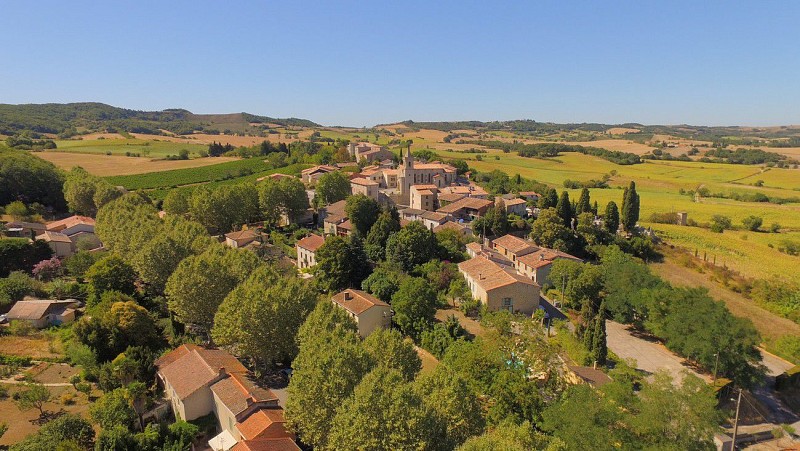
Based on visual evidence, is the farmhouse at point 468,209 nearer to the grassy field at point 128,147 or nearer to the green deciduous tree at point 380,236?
the green deciduous tree at point 380,236

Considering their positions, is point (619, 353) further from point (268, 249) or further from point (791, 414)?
point (268, 249)

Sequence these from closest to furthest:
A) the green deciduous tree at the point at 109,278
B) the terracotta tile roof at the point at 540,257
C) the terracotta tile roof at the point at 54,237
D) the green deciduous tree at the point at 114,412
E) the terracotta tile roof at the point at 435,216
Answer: the green deciduous tree at the point at 114,412, the green deciduous tree at the point at 109,278, the terracotta tile roof at the point at 540,257, the terracotta tile roof at the point at 54,237, the terracotta tile roof at the point at 435,216

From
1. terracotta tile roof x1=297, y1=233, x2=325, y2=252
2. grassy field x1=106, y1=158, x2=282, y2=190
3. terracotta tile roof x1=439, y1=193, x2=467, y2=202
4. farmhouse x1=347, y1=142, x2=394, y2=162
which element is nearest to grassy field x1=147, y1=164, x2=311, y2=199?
grassy field x1=106, y1=158, x2=282, y2=190

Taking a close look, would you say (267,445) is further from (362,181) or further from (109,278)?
(362,181)

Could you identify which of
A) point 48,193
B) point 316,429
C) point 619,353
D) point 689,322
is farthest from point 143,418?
point 48,193

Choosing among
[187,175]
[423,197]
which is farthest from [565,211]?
[187,175]

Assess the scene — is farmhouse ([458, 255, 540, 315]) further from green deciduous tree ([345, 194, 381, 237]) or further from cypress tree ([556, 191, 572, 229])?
cypress tree ([556, 191, 572, 229])

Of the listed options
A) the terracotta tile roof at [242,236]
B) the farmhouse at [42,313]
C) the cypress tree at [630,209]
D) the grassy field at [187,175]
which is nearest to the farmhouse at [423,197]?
the terracotta tile roof at [242,236]
